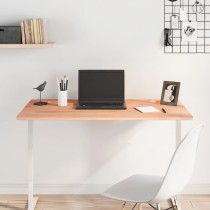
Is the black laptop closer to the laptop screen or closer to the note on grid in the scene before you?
the laptop screen

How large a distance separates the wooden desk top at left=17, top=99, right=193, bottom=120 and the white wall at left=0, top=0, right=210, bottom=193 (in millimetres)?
303

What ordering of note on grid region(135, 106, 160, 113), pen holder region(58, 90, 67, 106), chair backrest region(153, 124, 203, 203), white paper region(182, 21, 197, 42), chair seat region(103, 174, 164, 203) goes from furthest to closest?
white paper region(182, 21, 197, 42)
pen holder region(58, 90, 67, 106)
note on grid region(135, 106, 160, 113)
chair seat region(103, 174, 164, 203)
chair backrest region(153, 124, 203, 203)

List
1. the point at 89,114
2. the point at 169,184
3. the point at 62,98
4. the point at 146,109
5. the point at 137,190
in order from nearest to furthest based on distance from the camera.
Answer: the point at 169,184 < the point at 137,190 < the point at 89,114 < the point at 146,109 < the point at 62,98

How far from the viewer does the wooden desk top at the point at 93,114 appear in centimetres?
312

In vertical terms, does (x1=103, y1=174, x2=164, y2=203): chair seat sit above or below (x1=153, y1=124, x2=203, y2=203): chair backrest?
below

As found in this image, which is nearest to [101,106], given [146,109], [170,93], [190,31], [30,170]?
[146,109]

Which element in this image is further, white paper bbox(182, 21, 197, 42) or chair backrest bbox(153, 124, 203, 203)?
white paper bbox(182, 21, 197, 42)

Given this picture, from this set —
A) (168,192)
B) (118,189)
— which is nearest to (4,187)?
(118,189)

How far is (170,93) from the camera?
3533mm

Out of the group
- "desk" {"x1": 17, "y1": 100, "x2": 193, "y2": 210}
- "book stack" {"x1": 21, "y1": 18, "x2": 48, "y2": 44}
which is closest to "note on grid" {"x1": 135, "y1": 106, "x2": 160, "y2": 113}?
"desk" {"x1": 17, "y1": 100, "x2": 193, "y2": 210}

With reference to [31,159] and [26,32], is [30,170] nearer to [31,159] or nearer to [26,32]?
[31,159]

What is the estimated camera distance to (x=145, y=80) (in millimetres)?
3750

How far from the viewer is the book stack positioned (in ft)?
11.5

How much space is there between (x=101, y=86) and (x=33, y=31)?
65 cm
